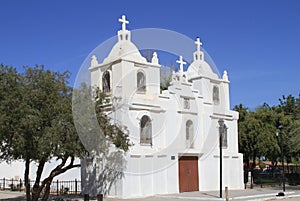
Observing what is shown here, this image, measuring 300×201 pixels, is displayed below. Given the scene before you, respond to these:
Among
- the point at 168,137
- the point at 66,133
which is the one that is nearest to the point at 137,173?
the point at 168,137

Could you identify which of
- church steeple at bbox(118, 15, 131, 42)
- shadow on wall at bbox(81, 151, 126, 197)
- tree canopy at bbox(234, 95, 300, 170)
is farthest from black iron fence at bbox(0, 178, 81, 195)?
tree canopy at bbox(234, 95, 300, 170)

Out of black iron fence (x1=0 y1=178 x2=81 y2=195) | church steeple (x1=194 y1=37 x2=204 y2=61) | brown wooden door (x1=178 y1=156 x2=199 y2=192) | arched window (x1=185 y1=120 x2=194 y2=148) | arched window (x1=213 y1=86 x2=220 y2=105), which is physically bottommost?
black iron fence (x1=0 y1=178 x2=81 y2=195)

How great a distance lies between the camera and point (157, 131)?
25.2 meters

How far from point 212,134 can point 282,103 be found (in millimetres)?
30052

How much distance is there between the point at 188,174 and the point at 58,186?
403 inches

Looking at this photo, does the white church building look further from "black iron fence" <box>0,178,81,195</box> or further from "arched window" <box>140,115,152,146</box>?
"black iron fence" <box>0,178,81,195</box>

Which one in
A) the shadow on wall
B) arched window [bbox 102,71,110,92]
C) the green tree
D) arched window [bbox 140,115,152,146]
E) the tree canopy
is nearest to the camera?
the green tree

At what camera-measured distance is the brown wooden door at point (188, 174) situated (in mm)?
26047

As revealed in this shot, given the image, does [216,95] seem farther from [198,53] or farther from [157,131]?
[157,131]

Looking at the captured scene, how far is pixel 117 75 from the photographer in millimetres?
24391

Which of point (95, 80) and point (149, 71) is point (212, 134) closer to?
point (149, 71)

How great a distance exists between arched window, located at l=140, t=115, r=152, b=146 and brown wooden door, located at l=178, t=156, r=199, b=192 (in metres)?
2.47

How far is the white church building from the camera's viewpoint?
23562 millimetres

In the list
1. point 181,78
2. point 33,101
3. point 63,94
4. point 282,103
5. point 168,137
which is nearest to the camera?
point 33,101
